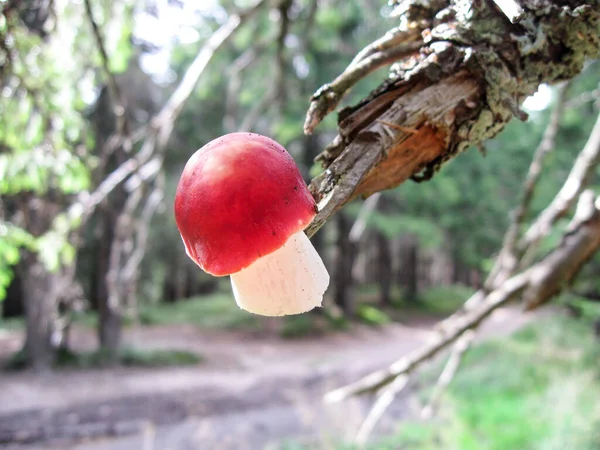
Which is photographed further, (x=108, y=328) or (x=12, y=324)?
(x=12, y=324)

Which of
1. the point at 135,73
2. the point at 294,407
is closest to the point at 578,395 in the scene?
the point at 294,407

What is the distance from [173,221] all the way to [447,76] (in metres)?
13.3

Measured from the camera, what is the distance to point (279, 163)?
0.74 metres

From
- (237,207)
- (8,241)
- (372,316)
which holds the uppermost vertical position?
(237,207)

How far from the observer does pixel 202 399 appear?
9.56 metres

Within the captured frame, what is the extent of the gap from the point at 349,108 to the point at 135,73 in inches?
521

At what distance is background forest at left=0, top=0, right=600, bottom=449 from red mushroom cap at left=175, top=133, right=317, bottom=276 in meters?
0.46

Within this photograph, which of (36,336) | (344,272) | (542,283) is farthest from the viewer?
(344,272)

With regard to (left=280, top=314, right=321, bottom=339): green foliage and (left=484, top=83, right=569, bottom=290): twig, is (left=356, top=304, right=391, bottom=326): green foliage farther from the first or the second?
(left=484, top=83, right=569, bottom=290): twig

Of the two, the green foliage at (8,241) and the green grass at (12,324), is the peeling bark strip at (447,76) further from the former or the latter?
the green grass at (12,324)

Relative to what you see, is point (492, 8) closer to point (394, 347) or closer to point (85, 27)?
point (85, 27)

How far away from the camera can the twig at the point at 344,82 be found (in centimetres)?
82

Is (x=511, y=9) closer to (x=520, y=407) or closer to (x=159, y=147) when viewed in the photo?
(x=159, y=147)

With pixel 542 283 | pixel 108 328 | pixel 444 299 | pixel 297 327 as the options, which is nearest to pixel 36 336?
pixel 108 328
